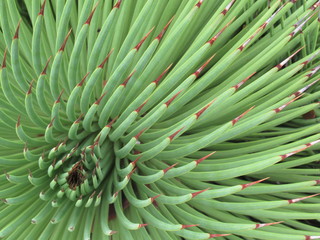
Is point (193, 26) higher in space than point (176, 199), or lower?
higher

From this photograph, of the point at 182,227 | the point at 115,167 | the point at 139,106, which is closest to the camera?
the point at 182,227

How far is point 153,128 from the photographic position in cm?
92

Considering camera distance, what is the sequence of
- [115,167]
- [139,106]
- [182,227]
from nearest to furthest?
[182,227], [139,106], [115,167]

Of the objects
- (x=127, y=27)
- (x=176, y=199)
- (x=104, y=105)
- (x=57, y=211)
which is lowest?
(x=57, y=211)

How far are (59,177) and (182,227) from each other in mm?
276

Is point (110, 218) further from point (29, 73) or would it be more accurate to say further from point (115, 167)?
point (29, 73)

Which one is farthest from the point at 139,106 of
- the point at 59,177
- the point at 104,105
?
the point at 59,177

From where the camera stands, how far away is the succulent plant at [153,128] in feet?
2.43

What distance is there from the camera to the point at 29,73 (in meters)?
0.90

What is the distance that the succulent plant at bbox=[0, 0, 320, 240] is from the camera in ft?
2.43

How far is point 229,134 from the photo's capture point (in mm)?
768

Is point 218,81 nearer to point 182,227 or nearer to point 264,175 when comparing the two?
point 264,175

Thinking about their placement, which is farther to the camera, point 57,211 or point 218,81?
point 218,81

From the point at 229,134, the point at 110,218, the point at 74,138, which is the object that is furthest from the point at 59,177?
the point at 229,134
